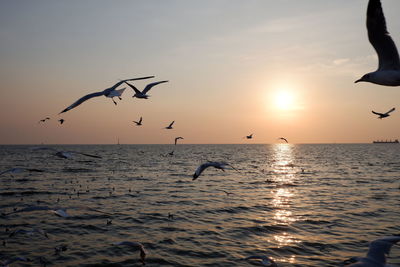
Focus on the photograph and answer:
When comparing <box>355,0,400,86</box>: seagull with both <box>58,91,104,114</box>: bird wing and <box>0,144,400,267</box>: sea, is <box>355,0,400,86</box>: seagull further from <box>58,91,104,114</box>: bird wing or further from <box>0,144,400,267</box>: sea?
<box>58,91,104,114</box>: bird wing

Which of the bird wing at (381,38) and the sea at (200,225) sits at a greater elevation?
the bird wing at (381,38)

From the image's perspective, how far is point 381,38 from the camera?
6816mm

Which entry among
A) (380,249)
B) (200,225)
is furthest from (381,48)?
(200,225)

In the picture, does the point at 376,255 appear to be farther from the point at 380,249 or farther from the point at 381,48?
the point at 381,48

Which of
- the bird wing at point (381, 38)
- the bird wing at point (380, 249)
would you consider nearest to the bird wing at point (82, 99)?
the bird wing at point (381, 38)

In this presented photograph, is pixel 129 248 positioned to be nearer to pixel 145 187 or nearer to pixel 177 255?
pixel 177 255

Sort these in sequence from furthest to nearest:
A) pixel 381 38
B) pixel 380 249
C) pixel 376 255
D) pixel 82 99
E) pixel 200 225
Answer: pixel 200 225
pixel 82 99
pixel 381 38
pixel 380 249
pixel 376 255

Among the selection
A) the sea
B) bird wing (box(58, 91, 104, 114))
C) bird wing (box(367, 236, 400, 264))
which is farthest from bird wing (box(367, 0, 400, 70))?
bird wing (box(58, 91, 104, 114))

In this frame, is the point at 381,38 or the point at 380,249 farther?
the point at 381,38

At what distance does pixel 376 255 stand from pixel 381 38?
15.0 feet

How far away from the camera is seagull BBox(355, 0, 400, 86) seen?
6490 millimetres

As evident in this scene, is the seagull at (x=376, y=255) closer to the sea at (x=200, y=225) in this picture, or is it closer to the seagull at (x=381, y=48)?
the sea at (x=200, y=225)

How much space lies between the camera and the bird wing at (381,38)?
21.2ft

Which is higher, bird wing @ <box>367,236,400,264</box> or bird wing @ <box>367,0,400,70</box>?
bird wing @ <box>367,0,400,70</box>
